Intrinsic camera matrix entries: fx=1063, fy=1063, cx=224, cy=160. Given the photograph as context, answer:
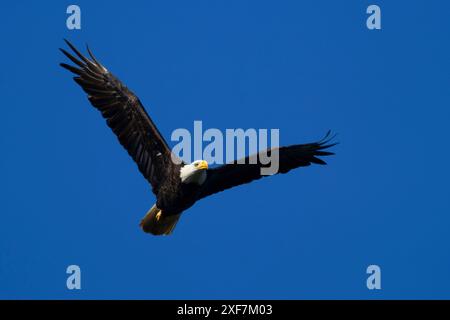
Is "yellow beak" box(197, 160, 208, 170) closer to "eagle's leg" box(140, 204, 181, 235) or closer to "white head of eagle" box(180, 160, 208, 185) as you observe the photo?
"white head of eagle" box(180, 160, 208, 185)

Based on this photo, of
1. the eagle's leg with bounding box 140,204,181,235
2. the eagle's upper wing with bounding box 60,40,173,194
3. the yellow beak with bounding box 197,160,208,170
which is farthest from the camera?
the eagle's leg with bounding box 140,204,181,235

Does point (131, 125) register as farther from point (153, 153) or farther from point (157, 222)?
point (157, 222)

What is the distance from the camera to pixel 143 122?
648 inches

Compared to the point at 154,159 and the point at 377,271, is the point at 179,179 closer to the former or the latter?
the point at 154,159

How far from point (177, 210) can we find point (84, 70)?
2670 millimetres

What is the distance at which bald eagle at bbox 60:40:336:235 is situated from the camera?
1631 cm

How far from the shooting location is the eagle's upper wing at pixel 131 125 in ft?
54.2

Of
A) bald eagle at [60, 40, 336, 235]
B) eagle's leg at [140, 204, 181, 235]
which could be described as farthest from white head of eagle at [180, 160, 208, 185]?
eagle's leg at [140, 204, 181, 235]

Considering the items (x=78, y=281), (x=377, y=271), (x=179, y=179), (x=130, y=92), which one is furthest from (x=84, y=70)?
(x=377, y=271)

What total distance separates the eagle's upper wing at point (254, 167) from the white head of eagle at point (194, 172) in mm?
417

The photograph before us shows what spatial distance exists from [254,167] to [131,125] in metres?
2.10

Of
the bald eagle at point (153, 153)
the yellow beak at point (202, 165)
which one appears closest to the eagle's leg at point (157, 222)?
the bald eagle at point (153, 153)
